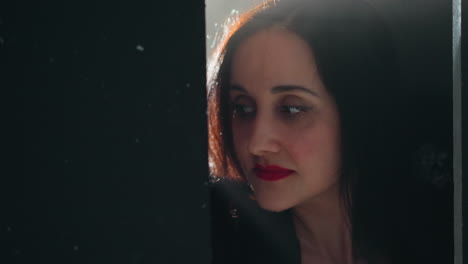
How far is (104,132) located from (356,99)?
0.61 m

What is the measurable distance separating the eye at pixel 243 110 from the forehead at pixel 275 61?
47 mm

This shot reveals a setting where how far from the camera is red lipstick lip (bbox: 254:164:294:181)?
0.80 metres

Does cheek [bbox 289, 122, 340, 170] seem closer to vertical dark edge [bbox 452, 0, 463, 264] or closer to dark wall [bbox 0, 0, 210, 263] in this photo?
vertical dark edge [bbox 452, 0, 463, 264]

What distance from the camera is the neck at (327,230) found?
36.9 inches

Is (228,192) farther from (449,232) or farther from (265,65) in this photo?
(449,232)

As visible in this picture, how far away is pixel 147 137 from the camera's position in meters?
0.41

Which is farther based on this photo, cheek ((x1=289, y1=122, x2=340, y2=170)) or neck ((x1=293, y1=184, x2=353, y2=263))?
neck ((x1=293, y1=184, x2=353, y2=263))

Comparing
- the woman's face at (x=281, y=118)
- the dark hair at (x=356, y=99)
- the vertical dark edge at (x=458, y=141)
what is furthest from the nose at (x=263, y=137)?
the vertical dark edge at (x=458, y=141)

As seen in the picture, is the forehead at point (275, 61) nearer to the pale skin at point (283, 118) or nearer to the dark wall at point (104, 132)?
the pale skin at point (283, 118)

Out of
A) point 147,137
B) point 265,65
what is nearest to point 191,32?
point 147,137

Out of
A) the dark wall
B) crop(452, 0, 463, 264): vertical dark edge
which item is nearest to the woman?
crop(452, 0, 463, 264): vertical dark edge

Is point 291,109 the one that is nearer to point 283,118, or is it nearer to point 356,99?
point 283,118

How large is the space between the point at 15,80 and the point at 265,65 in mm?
504

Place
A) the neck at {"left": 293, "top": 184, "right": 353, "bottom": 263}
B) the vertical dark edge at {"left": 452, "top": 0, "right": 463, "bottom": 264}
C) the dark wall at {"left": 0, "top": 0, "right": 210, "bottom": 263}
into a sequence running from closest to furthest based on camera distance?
the dark wall at {"left": 0, "top": 0, "right": 210, "bottom": 263}
the vertical dark edge at {"left": 452, "top": 0, "right": 463, "bottom": 264}
the neck at {"left": 293, "top": 184, "right": 353, "bottom": 263}
